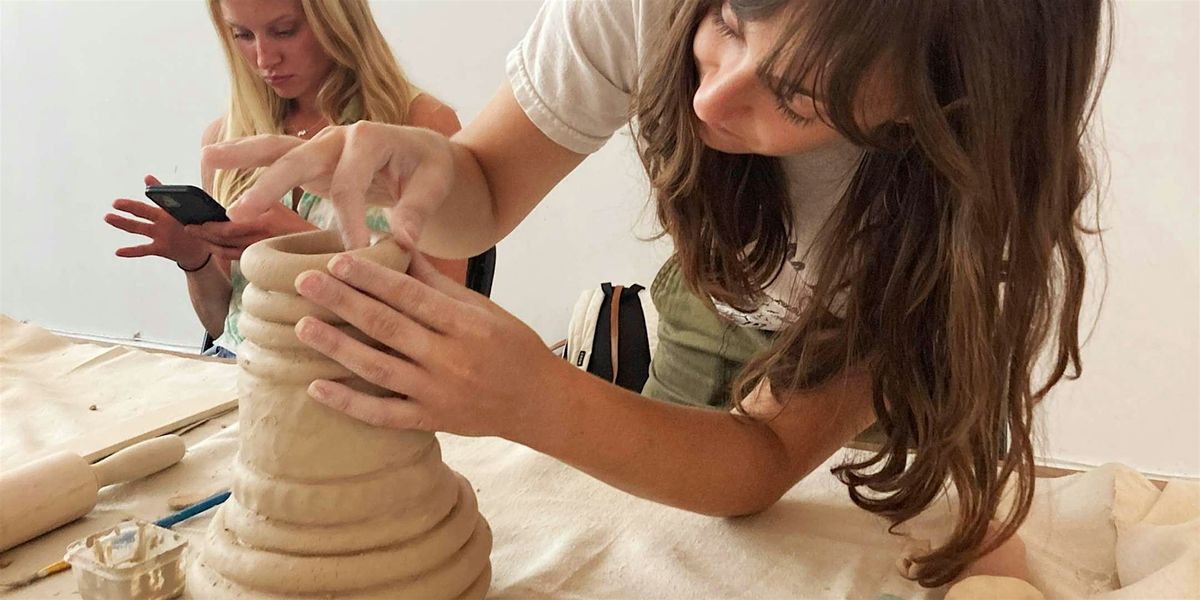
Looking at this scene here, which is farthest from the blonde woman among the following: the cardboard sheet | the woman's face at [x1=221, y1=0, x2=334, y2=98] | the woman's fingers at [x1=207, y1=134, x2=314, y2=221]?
the woman's fingers at [x1=207, y1=134, x2=314, y2=221]

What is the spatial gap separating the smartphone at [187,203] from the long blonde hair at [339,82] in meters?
0.28

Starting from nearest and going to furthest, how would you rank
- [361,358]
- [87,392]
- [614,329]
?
[361,358] → [87,392] → [614,329]

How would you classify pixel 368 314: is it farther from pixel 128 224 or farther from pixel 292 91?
pixel 292 91

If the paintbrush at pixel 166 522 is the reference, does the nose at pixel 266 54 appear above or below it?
above

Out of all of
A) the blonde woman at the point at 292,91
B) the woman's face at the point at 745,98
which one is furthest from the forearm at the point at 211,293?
the woman's face at the point at 745,98

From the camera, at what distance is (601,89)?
98cm

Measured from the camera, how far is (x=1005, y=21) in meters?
0.63

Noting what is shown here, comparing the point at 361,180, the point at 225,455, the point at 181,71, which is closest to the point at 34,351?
the point at 225,455

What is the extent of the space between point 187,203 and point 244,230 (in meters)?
0.09

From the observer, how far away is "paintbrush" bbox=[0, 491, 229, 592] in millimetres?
756

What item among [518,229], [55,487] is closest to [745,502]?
[55,487]

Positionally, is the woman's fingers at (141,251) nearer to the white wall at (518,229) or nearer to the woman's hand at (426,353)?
the white wall at (518,229)

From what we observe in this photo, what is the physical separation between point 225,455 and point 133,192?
2.32 meters

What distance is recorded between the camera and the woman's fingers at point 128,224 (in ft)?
4.59
